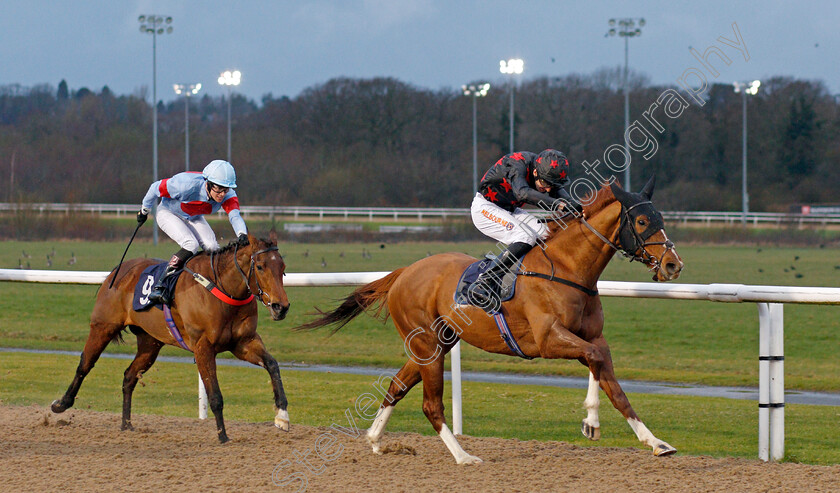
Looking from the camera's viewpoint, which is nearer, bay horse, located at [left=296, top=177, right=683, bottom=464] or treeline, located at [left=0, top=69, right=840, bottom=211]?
bay horse, located at [left=296, top=177, right=683, bottom=464]

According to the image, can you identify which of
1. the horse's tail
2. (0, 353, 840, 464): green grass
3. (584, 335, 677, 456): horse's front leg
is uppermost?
the horse's tail

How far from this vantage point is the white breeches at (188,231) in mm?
5998

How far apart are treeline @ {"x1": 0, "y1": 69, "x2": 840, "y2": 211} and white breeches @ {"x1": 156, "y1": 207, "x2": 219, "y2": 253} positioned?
36186 millimetres

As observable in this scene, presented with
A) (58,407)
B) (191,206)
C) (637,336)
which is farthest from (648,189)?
(637,336)

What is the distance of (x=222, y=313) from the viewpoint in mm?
5617

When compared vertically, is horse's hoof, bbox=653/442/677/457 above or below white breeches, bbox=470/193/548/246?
below

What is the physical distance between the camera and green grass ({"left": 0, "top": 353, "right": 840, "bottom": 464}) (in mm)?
5961

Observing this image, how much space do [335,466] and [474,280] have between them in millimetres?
1190

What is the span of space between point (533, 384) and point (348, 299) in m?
4.07

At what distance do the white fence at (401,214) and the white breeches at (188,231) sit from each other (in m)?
29.6

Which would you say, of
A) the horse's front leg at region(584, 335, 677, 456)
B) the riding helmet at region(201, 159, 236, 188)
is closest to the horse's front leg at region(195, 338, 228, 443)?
the riding helmet at region(201, 159, 236, 188)

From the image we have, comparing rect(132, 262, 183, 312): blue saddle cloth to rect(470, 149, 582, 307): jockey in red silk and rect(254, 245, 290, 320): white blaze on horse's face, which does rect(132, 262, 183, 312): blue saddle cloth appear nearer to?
rect(254, 245, 290, 320): white blaze on horse's face

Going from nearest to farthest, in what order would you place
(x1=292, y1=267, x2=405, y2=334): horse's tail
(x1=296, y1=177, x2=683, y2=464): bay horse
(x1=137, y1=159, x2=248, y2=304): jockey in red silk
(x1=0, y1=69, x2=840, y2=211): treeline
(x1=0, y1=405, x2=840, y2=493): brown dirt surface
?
1. (x1=0, y1=405, x2=840, y2=493): brown dirt surface
2. (x1=296, y1=177, x2=683, y2=464): bay horse
3. (x1=292, y1=267, x2=405, y2=334): horse's tail
4. (x1=137, y1=159, x2=248, y2=304): jockey in red silk
5. (x1=0, y1=69, x2=840, y2=211): treeline

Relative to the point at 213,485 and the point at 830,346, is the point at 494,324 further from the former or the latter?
the point at 830,346
